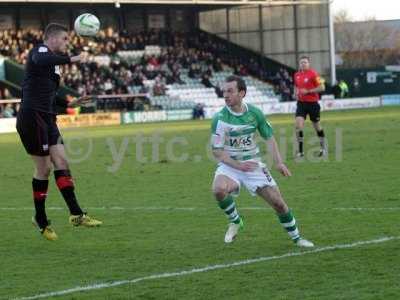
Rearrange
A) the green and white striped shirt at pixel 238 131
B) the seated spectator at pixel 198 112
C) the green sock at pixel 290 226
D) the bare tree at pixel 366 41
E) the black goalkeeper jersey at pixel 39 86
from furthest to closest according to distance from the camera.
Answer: the bare tree at pixel 366 41, the seated spectator at pixel 198 112, the black goalkeeper jersey at pixel 39 86, the green and white striped shirt at pixel 238 131, the green sock at pixel 290 226

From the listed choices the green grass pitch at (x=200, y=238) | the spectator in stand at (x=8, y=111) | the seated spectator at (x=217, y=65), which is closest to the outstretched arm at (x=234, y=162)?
the green grass pitch at (x=200, y=238)

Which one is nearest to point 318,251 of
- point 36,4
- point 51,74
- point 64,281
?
point 64,281

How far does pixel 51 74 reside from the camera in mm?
10852

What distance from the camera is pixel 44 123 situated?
35.7 feet

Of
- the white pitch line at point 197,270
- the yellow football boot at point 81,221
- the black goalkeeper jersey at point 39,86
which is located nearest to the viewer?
the white pitch line at point 197,270

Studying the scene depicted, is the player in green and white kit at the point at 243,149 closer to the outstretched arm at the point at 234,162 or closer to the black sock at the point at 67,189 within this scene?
the outstretched arm at the point at 234,162

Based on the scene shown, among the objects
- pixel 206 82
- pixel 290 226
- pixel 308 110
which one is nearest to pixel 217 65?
pixel 206 82

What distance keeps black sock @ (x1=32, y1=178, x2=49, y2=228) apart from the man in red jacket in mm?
11466

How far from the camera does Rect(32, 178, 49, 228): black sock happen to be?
1069cm

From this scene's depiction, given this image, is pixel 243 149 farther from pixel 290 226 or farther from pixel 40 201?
pixel 40 201

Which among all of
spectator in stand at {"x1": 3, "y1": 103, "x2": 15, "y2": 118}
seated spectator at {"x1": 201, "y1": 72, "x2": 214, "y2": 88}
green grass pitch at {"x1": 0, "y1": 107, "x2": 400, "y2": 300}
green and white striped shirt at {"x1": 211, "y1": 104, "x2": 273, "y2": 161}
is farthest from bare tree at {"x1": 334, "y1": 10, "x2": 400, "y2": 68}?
green and white striped shirt at {"x1": 211, "y1": 104, "x2": 273, "y2": 161}

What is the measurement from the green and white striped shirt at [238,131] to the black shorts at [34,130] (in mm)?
2280

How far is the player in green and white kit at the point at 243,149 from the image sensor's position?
31.0ft

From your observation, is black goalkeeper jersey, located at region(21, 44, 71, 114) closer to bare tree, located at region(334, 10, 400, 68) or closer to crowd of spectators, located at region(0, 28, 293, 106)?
crowd of spectators, located at region(0, 28, 293, 106)
